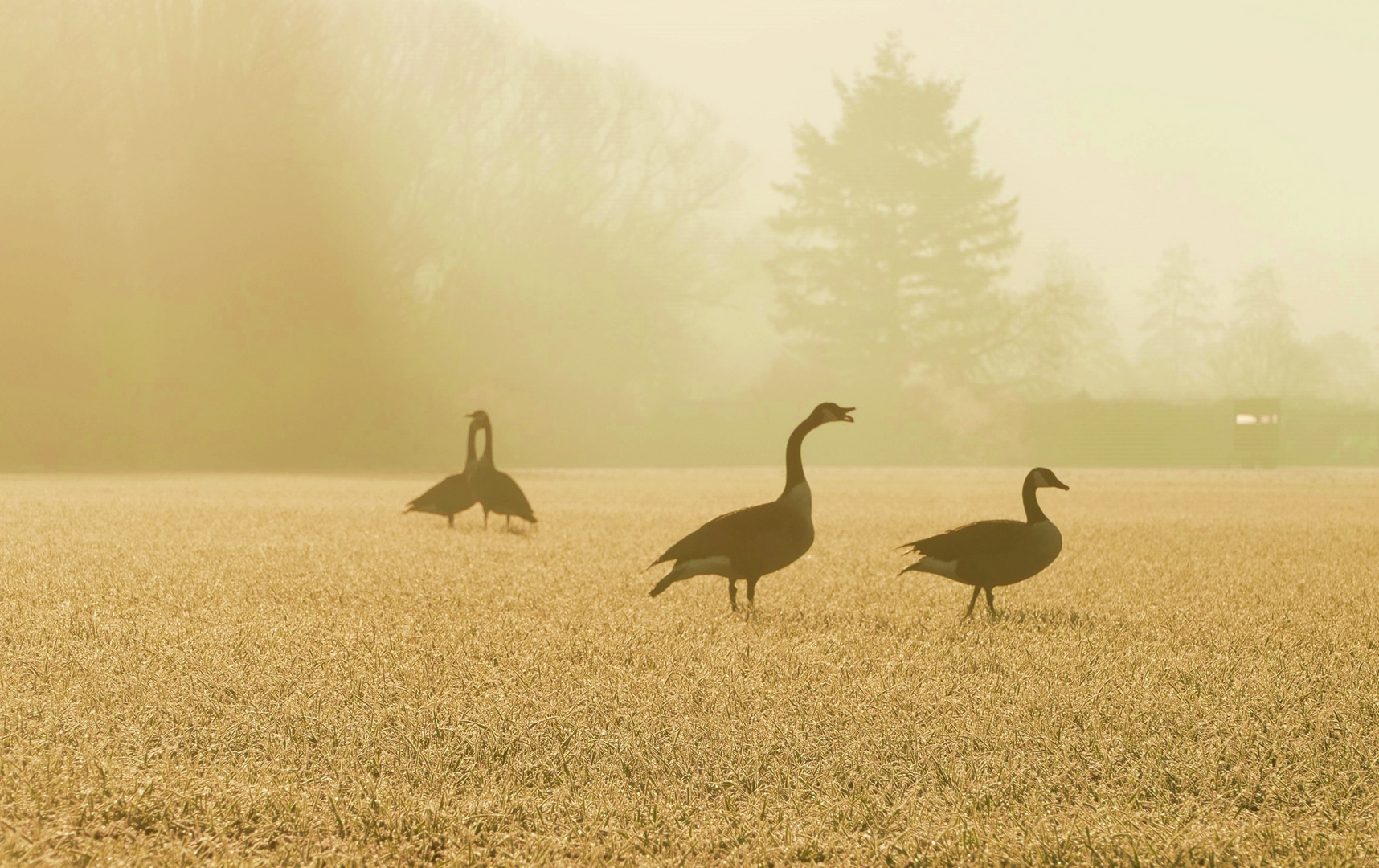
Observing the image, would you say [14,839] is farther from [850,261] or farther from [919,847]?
[850,261]

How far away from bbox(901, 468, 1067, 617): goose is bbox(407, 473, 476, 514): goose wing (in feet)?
18.5

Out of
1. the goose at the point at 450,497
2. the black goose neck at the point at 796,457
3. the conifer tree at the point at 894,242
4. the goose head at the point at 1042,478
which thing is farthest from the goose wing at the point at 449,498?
the conifer tree at the point at 894,242

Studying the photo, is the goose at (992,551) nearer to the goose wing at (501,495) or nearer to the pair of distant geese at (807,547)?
the pair of distant geese at (807,547)

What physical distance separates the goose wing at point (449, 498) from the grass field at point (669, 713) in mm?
2124

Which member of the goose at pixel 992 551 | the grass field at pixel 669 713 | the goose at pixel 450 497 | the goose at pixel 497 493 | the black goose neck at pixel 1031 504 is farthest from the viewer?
the goose at pixel 450 497

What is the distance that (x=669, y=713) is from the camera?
158 inches

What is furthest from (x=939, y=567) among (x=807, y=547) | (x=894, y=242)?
(x=894, y=242)

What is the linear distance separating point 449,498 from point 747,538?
18.1ft

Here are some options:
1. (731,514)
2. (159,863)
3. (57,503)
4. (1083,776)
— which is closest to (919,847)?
(1083,776)

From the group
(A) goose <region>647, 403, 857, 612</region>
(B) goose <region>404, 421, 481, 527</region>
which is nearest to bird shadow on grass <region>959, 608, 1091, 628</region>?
(A) goose <region>647, 403, 857, 612</region>

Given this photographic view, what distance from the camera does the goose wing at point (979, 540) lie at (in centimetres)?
571

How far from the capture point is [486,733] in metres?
3.71

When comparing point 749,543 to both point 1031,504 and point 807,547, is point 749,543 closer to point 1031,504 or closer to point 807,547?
point 807,547

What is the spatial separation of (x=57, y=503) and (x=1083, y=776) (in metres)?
13.3
